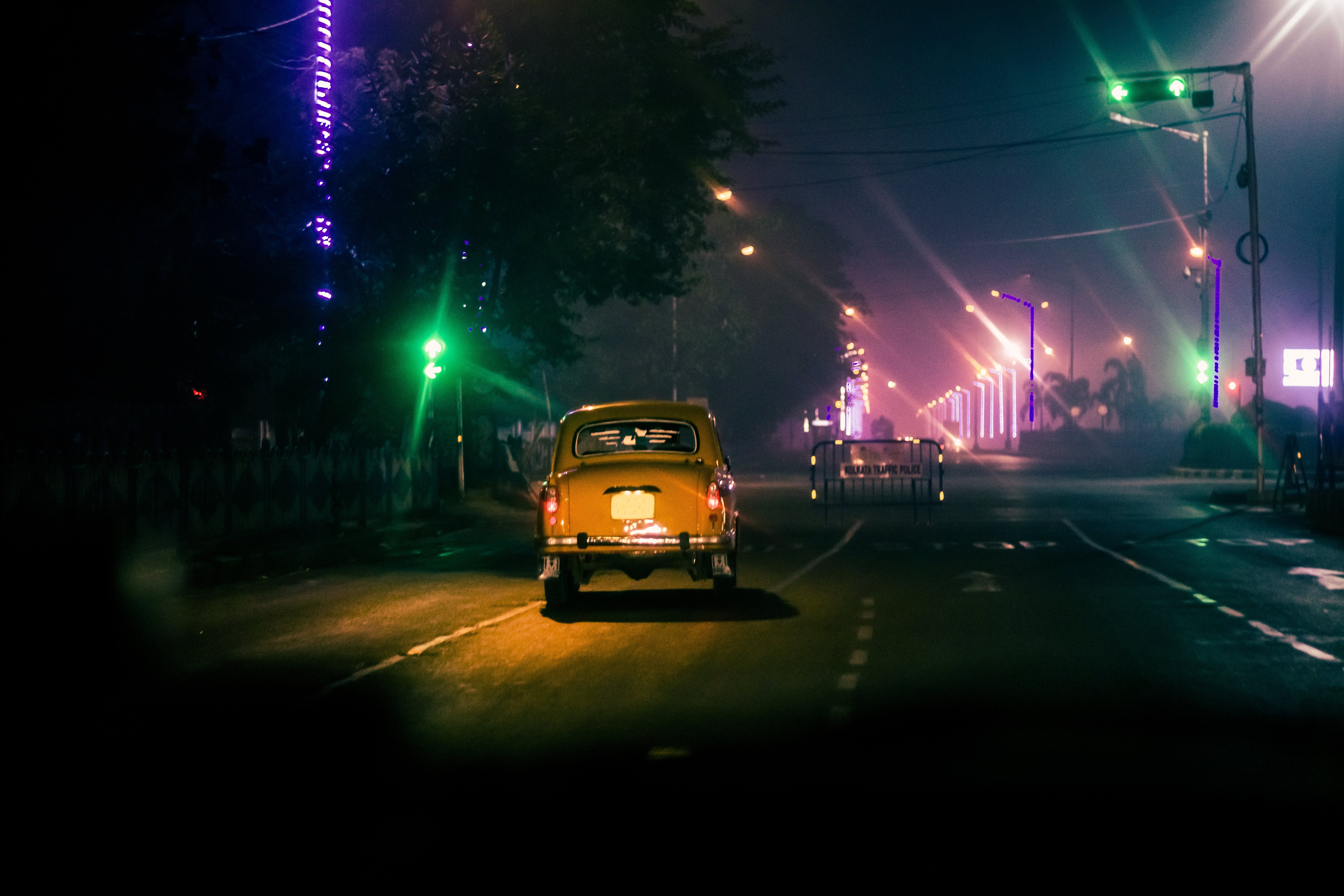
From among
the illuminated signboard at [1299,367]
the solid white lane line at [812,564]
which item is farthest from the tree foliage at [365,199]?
the illuminated signboard at [1299,367]

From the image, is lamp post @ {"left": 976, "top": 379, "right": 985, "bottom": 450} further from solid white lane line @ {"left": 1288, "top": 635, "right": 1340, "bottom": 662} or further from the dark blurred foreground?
the dark blurred foreground

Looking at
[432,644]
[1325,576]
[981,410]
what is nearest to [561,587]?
[432,644]

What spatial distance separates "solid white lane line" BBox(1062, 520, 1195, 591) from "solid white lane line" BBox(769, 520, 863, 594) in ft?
12.9

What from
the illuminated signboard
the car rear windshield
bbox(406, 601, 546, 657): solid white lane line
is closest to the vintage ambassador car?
bbox(406, 601, 546, 657): solid white lane line

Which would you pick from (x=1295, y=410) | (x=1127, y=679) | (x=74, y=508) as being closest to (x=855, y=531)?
(x=74, y=508)

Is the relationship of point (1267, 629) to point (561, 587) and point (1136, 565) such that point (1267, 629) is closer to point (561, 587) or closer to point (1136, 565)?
point (561, 587)

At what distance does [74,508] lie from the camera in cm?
1908

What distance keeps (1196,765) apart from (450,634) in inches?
282

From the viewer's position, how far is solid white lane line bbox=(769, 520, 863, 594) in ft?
55.3

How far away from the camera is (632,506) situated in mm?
14258

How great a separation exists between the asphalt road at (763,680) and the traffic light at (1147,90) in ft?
33.8

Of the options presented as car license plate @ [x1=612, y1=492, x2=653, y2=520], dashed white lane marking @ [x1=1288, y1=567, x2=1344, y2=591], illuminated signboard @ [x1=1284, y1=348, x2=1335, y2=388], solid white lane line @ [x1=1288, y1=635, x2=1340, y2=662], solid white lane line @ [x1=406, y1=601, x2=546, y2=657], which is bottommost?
solid white lane line @ [x1=1288, y1=635, x2=1340, y2=662]

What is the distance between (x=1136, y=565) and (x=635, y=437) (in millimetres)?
7726

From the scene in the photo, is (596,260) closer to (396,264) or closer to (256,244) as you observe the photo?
(396,264)
